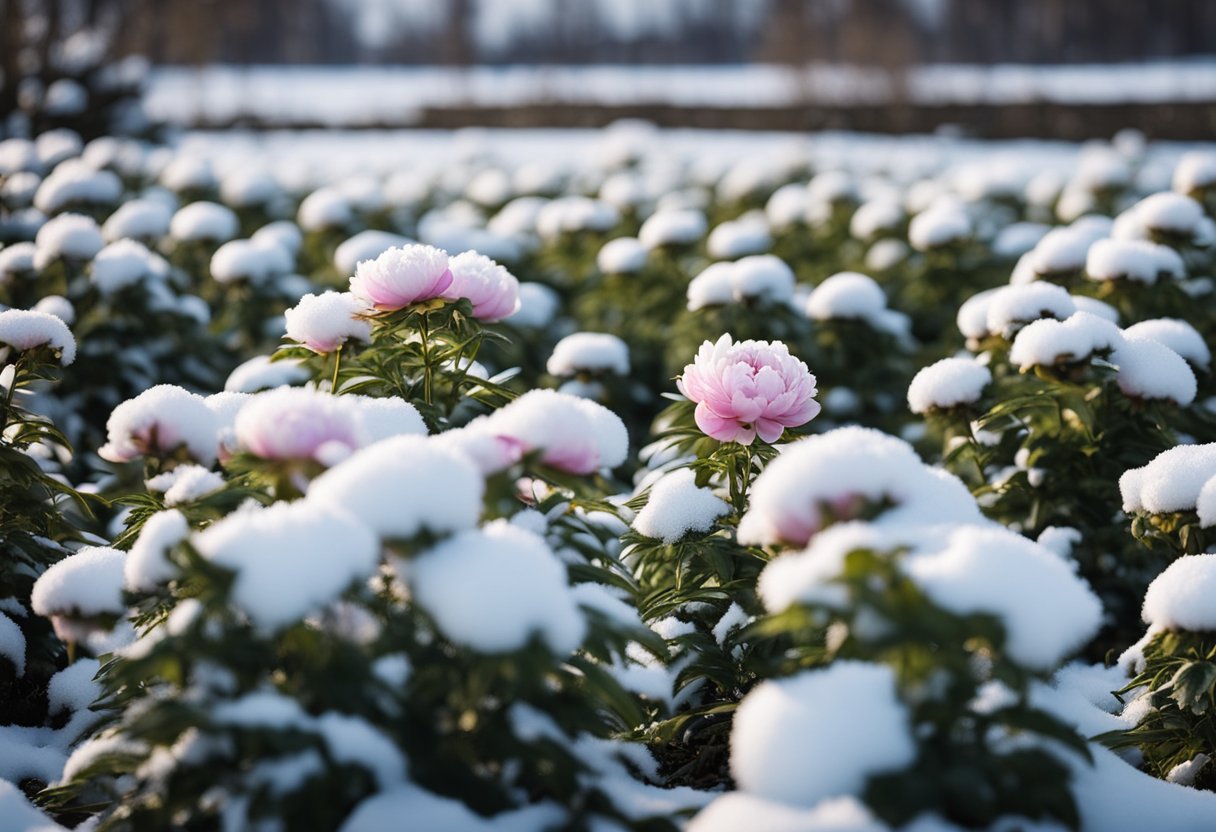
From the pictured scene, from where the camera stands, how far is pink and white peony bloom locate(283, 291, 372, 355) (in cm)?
180

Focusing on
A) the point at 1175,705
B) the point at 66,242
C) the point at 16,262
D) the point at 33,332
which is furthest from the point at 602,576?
the point at 16,262

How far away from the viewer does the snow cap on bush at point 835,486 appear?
1297mm

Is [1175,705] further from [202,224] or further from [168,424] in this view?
[202,224]

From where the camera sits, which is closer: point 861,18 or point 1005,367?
point 1005,367

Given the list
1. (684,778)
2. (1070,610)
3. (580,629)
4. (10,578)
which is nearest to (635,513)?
(684,778)

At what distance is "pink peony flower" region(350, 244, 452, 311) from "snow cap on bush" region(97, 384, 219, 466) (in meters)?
0.36

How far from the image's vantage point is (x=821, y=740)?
3.74 feet

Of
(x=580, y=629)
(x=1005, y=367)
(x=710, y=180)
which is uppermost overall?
(x=580, y=629)

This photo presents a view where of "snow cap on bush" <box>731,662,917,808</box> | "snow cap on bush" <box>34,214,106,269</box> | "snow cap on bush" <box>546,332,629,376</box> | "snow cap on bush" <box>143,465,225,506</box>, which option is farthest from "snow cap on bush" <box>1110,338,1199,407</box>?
"snow cap on bush" <box>34,214,106,269</box>

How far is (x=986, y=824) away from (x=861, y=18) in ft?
47.9

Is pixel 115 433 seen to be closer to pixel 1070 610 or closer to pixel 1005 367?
pixel 1070 610

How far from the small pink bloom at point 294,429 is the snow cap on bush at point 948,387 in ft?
4.60

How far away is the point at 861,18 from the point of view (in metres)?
14.3

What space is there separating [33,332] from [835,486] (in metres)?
1.68
